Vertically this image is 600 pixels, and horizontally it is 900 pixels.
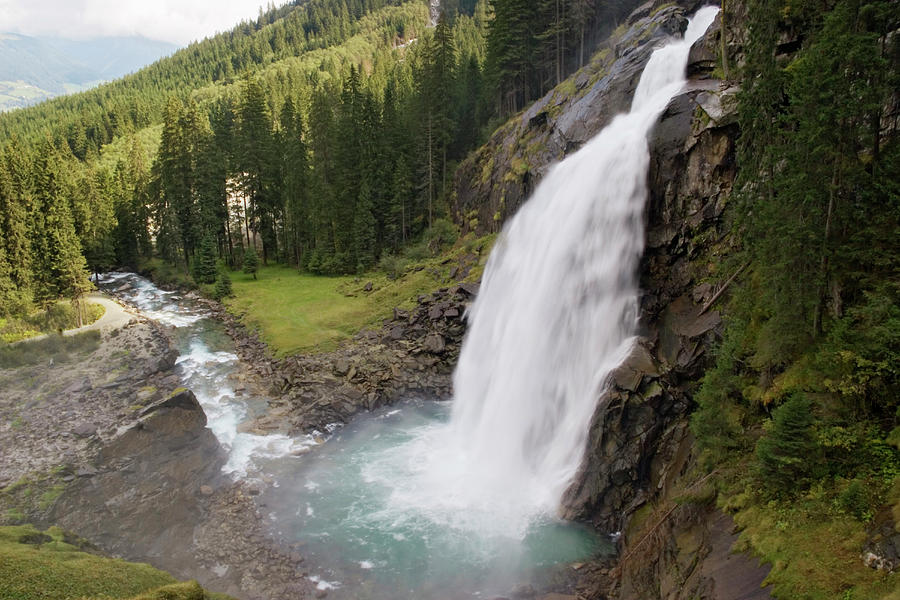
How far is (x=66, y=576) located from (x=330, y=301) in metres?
30.4

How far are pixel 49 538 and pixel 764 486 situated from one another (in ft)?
57.5

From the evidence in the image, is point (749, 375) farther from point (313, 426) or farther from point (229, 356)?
point (229, 356)

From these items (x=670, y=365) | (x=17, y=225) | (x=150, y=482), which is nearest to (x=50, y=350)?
(x=17, y=225)

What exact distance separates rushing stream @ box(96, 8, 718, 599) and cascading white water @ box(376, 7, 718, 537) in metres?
0.07

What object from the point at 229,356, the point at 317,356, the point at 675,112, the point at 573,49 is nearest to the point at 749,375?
the point at 675,112

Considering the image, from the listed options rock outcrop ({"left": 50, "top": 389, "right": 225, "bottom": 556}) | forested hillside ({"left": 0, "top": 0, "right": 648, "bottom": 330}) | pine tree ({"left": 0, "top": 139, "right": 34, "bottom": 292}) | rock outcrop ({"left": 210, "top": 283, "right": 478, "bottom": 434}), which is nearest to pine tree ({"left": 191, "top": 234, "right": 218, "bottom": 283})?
forested hillside ({"left": 0, "top": 0, "right": 648, "bottom": 330})

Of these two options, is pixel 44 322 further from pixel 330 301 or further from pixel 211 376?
pixel 330 301

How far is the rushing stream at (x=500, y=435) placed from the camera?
52.1 feet

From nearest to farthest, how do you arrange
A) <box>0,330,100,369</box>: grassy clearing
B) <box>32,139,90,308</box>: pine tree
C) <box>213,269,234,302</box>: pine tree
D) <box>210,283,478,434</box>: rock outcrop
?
<box>210,283,478,434</box>: rock outcrop < <box>0,330,100,369</box>: grassy clearing < <box>32,139,90,308</box>: pine tree < <box>213,269,234,302</box>: pine tree

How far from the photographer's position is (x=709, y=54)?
2383 cm

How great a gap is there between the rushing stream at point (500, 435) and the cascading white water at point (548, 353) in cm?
7

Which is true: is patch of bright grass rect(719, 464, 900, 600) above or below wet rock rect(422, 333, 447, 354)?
above

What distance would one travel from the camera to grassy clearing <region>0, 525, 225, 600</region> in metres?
9.62

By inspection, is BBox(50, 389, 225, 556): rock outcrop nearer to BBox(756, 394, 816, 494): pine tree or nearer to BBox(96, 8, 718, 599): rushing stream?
BBox(96, 8, 718, 599): rushing stream
